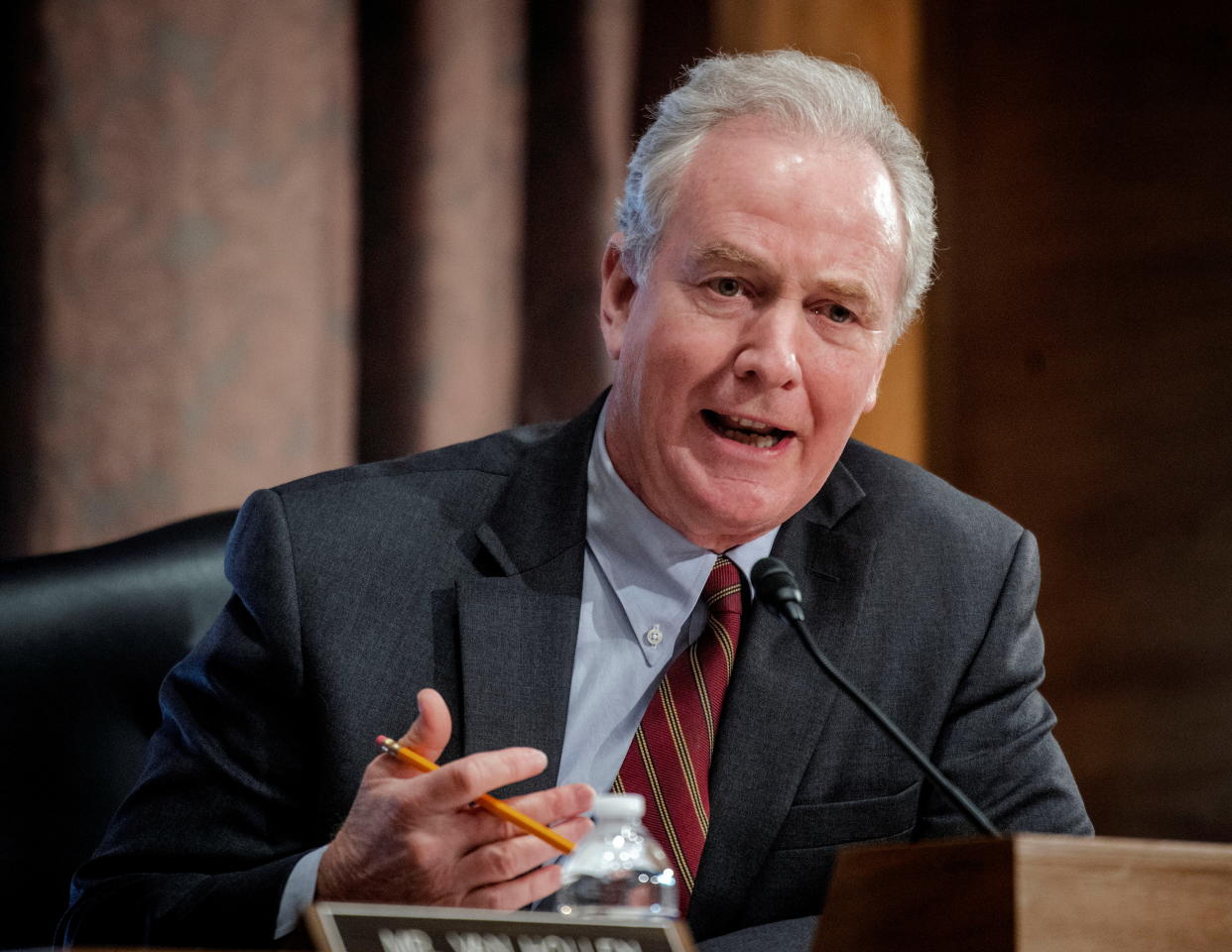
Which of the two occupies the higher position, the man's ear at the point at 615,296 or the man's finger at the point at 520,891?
the man's ear at the point at 615,296

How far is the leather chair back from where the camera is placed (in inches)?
61.8

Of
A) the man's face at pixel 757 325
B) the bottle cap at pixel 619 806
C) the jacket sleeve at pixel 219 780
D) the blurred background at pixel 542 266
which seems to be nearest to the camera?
the bottle cap at pixel 619 806

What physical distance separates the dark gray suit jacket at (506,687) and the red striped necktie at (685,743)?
20mm

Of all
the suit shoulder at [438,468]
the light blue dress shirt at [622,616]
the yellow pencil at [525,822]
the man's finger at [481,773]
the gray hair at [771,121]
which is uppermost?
the gray hair at [771,121]

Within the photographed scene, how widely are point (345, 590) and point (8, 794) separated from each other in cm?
47

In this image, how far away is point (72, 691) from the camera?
162cm

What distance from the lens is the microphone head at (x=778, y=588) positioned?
3.98ft

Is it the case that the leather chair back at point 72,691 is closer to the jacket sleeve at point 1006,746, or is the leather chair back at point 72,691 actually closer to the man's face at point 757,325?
the man's face at point 757,325

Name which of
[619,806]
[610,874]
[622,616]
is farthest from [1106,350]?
[619,806]

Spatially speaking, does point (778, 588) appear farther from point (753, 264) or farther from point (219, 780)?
point (219, 780)

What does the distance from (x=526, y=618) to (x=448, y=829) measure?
528mm

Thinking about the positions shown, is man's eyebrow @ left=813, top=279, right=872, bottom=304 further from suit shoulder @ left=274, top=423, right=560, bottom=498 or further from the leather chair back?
the leather chair back

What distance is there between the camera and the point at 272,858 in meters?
1.46

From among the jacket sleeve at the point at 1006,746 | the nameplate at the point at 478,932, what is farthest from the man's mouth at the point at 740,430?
the nameplate at the point at 478,932
